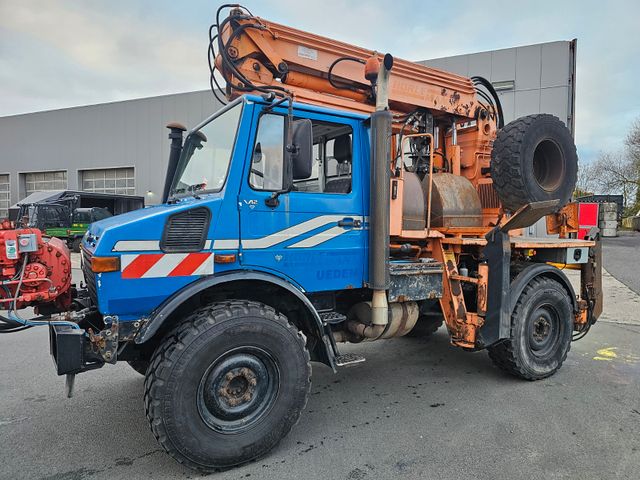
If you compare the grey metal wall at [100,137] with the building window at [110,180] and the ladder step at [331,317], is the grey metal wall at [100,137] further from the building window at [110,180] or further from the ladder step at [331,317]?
the ladder step at [331,317]

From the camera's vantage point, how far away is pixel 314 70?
4.37 meters

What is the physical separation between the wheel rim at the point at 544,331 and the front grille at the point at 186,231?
11.7 feet

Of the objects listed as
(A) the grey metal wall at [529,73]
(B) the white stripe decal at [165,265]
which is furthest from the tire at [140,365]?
(A) the grey metal wall at [529,73]

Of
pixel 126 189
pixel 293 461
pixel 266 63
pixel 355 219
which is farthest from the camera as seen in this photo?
pixel 126 189

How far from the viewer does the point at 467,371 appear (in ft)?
16.2

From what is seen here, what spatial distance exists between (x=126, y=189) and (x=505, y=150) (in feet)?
82.8

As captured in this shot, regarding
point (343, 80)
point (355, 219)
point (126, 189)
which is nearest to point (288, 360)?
point (355, 219)

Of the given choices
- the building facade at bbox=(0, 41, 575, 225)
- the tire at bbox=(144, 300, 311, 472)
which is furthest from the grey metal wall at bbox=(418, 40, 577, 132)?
the tire at bbox=(144, 300, 311, 472)

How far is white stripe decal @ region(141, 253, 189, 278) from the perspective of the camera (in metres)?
2.95

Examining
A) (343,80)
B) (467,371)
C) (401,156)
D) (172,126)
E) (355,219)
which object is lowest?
(467,371)

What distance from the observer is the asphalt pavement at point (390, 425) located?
300 cm

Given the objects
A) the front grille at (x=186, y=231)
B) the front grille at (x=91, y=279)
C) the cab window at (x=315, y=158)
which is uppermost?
the cab window at (x=315, y=158)

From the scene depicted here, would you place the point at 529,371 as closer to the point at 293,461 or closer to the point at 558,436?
the point at 558,436

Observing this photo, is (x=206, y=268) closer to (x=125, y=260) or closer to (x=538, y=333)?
(x=125, y=260)
